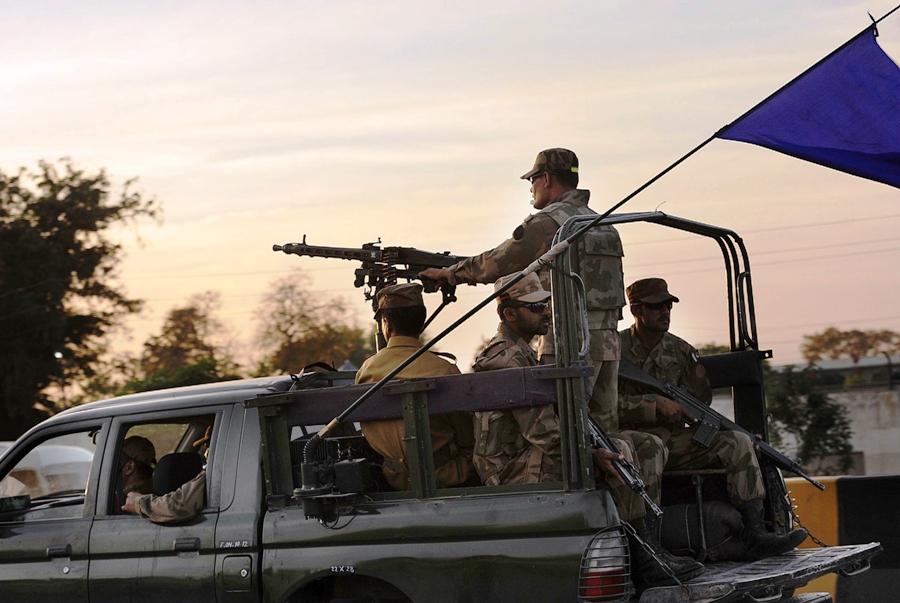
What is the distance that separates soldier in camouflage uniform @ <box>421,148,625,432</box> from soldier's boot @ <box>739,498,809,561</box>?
845 mm

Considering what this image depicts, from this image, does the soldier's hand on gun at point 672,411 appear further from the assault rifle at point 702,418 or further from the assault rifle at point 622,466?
the assault rifle at point 622,466

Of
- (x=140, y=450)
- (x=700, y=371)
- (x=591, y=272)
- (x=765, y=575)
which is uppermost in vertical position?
(x=591, y=272)

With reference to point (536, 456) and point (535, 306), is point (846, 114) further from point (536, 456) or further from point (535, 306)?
point (536, 456)

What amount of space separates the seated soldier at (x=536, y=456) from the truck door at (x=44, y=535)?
199cm

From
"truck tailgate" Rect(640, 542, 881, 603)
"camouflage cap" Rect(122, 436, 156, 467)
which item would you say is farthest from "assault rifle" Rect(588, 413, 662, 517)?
"camouflage cap" Rect(122, 436, 156, 467)

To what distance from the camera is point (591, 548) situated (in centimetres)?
434

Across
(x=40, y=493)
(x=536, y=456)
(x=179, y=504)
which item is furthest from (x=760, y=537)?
(x=40, y=493)

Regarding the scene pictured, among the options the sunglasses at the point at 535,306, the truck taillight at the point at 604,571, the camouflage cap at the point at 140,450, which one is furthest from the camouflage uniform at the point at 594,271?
the camouflage cap at the point at 140,450

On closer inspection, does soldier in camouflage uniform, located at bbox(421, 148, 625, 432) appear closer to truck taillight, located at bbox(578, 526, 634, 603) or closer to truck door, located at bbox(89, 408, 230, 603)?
truck taillight, located at bbox(578, 526, 634, 603)

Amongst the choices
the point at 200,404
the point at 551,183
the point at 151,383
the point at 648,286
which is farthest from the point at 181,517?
the point at 151,383

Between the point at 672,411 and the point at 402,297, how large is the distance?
61.5 inches

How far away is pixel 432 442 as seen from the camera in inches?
198

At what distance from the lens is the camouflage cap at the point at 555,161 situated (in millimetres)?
5852

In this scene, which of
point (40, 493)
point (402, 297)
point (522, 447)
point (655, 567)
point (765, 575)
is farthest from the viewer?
point (40, 493)
